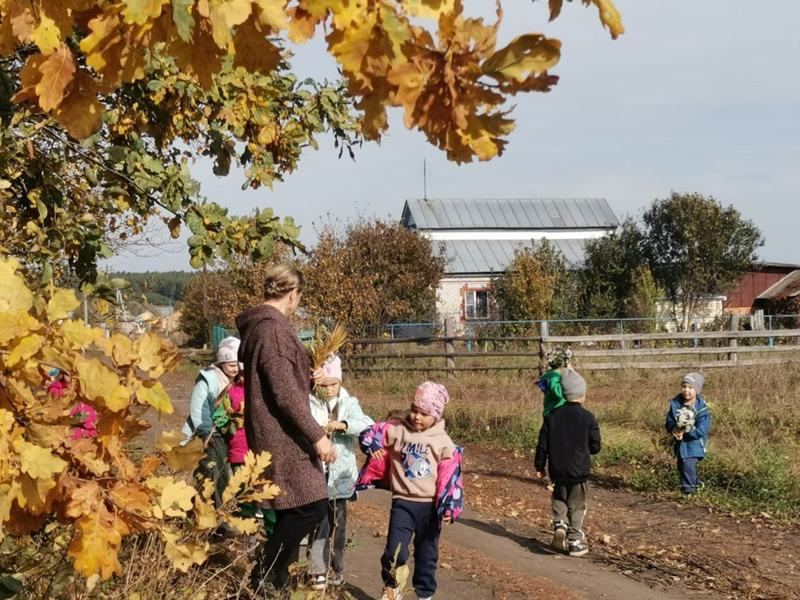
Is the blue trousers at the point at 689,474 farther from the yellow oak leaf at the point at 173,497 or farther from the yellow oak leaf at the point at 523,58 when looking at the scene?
the yellow oak leaf at the point at 523,58

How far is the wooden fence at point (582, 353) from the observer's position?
1733 cm

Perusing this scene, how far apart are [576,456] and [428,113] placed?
226 inches

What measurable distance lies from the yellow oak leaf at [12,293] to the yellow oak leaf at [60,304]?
0.15 meters

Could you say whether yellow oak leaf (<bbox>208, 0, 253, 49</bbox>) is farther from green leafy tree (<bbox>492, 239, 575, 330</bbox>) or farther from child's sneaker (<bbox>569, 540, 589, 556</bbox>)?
green leafy tree (<bbox>492, 239, 575, 330</bbox>)

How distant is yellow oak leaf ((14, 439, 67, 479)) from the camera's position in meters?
1.75

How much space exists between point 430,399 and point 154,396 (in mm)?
3077

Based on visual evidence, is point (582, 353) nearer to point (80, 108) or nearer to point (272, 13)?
point (80, 108)

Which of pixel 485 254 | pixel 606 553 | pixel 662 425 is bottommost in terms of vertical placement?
pixel 606 553

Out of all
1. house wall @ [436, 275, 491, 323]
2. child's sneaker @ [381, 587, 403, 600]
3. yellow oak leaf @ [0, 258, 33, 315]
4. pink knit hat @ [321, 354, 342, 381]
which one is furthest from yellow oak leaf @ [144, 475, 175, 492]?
house wall @ [436, 275, 491, 323]

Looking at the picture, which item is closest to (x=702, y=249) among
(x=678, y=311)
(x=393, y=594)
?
(x=678, y=311)

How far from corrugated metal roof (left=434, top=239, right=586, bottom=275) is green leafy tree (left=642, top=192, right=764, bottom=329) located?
5.23m

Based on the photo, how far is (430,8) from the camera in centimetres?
144

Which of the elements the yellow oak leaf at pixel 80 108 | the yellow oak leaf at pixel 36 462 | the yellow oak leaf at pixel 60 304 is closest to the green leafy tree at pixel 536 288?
the yellow oak leaf at pixel 60 304

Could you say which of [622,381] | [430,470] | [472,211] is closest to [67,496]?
[430,470]
